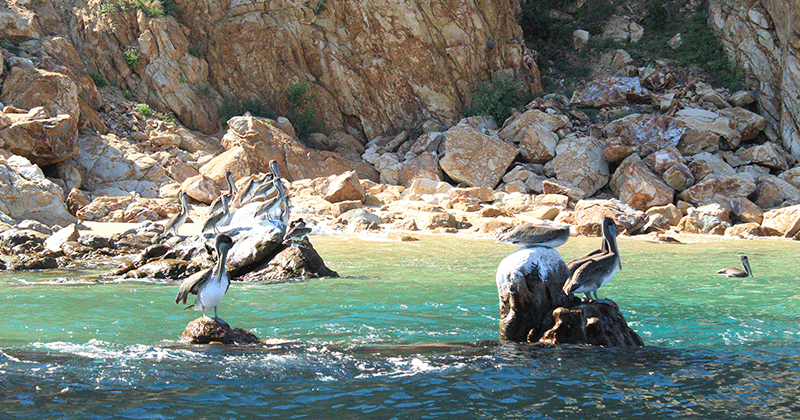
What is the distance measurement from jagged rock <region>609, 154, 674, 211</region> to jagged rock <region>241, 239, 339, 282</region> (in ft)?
39.8

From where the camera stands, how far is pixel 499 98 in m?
25.4

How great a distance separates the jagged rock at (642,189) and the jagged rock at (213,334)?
15.7m

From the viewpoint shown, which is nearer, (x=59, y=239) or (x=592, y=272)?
(x=592, y=272)

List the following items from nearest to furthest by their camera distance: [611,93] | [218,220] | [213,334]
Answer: [213,334] < [218,220] < [611,93]

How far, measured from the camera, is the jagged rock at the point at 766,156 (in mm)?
20075

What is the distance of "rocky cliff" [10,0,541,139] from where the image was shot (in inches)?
995

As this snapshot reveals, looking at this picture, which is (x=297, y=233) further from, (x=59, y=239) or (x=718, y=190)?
(x=718, y=190)

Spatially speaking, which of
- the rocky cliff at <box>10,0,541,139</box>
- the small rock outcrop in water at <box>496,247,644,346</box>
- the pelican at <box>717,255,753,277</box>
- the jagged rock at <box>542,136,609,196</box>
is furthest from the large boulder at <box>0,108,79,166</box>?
the pelican at <box>717,255,753,277</box>

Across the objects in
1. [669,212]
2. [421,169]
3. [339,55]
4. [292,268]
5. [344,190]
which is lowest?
[292,268]

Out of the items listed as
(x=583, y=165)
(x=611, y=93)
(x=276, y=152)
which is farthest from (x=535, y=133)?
(x=276, y=152)

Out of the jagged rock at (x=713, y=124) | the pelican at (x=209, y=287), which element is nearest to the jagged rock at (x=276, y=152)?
the jagged rock at (x=713, y=124)

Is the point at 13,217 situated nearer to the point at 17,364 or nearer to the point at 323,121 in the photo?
the point at 17,364

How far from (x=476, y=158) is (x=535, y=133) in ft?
8.21

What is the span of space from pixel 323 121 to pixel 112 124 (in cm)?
915
